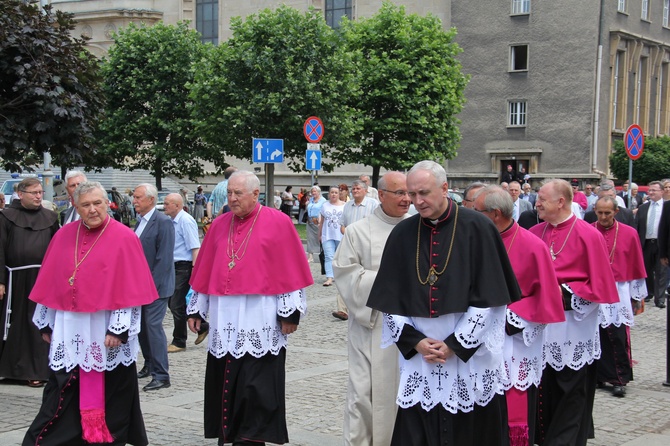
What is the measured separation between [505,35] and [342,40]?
14984mm

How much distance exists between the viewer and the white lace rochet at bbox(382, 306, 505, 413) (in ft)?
17.3

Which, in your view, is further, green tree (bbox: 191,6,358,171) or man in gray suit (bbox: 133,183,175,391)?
green tree (bbox: 191,6,358,171)

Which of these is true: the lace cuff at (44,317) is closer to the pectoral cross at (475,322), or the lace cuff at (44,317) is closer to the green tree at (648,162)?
the pectoral cross at (475,322)

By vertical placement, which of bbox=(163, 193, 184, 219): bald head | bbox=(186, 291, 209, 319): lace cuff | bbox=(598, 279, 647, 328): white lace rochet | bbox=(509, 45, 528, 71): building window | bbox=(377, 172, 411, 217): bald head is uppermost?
bbox=(509, 45, 528, 71): building window

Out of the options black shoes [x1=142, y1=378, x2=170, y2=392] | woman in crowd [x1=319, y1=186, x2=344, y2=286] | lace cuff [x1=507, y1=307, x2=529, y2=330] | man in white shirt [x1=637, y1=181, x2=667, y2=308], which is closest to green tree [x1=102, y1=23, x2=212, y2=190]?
woman in crowd [x1=319, y1=186, x2=344, y2=286]

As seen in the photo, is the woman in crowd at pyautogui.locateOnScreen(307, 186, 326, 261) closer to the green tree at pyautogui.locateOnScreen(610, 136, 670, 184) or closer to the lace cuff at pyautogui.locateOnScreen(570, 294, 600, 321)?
the lace cuff at pyautogui.locateOnScreen(570, 294, 600, 321)

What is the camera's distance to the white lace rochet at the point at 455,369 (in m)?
5.26

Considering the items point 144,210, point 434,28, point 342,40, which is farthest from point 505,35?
point 144,210

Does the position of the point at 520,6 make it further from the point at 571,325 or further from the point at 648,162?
the point at 571,325

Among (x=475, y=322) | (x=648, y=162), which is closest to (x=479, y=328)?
(x=475, y=322)

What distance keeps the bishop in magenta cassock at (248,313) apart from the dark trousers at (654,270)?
11008mm

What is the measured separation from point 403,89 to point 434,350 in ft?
107

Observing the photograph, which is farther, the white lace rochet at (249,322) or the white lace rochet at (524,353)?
the white lace rochet at (249,322)

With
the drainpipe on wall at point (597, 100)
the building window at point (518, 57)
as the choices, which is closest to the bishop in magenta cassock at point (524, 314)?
the drainpipe on wall at point (597, 100)
